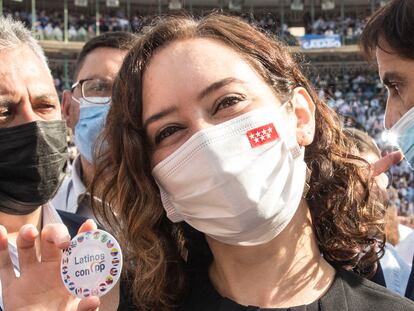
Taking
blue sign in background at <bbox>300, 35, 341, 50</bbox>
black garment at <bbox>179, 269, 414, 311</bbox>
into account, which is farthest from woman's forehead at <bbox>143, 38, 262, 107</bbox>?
blue sign in background at <bbox>300, 35, 341, 50</bbox>

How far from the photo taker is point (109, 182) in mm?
1852

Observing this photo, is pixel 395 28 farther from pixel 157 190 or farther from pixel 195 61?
pixel 157 190

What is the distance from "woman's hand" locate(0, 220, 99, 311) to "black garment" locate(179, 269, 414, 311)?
411mm

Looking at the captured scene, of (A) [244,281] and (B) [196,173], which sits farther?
(A) [244,281]

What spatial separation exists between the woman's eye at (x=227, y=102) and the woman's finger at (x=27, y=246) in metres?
0.66

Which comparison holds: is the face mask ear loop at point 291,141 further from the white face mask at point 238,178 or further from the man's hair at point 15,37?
the man's hair at point 15,37

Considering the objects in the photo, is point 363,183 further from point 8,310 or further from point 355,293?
point 8,310

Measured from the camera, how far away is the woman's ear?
180 cm

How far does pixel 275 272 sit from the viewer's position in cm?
172

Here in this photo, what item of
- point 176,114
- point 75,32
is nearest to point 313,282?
point 176,114

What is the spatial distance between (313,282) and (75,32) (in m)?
22.5

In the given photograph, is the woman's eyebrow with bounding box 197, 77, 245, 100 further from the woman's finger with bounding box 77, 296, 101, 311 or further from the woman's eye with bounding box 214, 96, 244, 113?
the woman's finger with bounding box 77, 296, 101, 311

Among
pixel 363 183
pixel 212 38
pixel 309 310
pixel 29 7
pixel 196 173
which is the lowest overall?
pixel 309 310

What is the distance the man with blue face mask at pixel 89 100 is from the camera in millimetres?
3723
